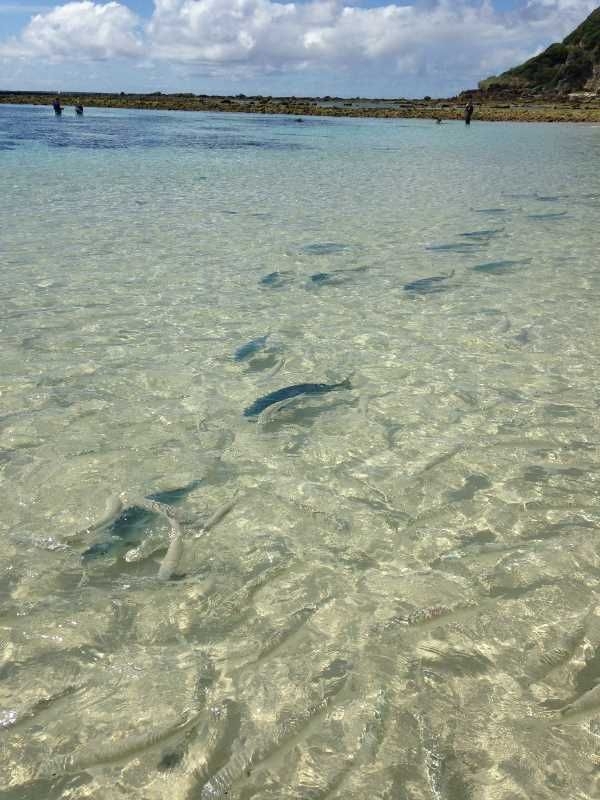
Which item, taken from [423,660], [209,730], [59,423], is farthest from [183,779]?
[59,423]

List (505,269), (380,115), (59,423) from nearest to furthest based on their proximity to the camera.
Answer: (59,423), (505,269), (380,115)

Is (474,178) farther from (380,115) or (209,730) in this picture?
(380,115)

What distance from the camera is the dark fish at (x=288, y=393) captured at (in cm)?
667

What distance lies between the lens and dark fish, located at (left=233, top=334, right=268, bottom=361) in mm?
8125

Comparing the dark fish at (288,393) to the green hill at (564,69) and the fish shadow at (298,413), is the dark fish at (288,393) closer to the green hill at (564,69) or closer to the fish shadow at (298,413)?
the fish shadow at (298,413)

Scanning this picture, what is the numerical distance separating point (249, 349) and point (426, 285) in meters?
4.43

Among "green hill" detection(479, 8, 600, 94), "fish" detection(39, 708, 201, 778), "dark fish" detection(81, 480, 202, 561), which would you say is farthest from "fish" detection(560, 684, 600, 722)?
"green hill" detection(479, 8, 600, 94)

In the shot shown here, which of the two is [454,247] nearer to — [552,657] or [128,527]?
[128,527]

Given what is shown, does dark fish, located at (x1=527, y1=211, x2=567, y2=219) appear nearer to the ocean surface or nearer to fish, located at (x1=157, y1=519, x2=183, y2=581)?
the ocean surface

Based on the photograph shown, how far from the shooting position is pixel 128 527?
4.82 metres

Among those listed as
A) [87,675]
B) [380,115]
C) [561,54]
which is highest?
[561,54]

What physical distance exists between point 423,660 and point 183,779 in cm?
155

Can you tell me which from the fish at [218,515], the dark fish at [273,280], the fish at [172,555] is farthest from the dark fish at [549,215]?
the fish at [172,555]

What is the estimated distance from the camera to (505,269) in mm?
12383
